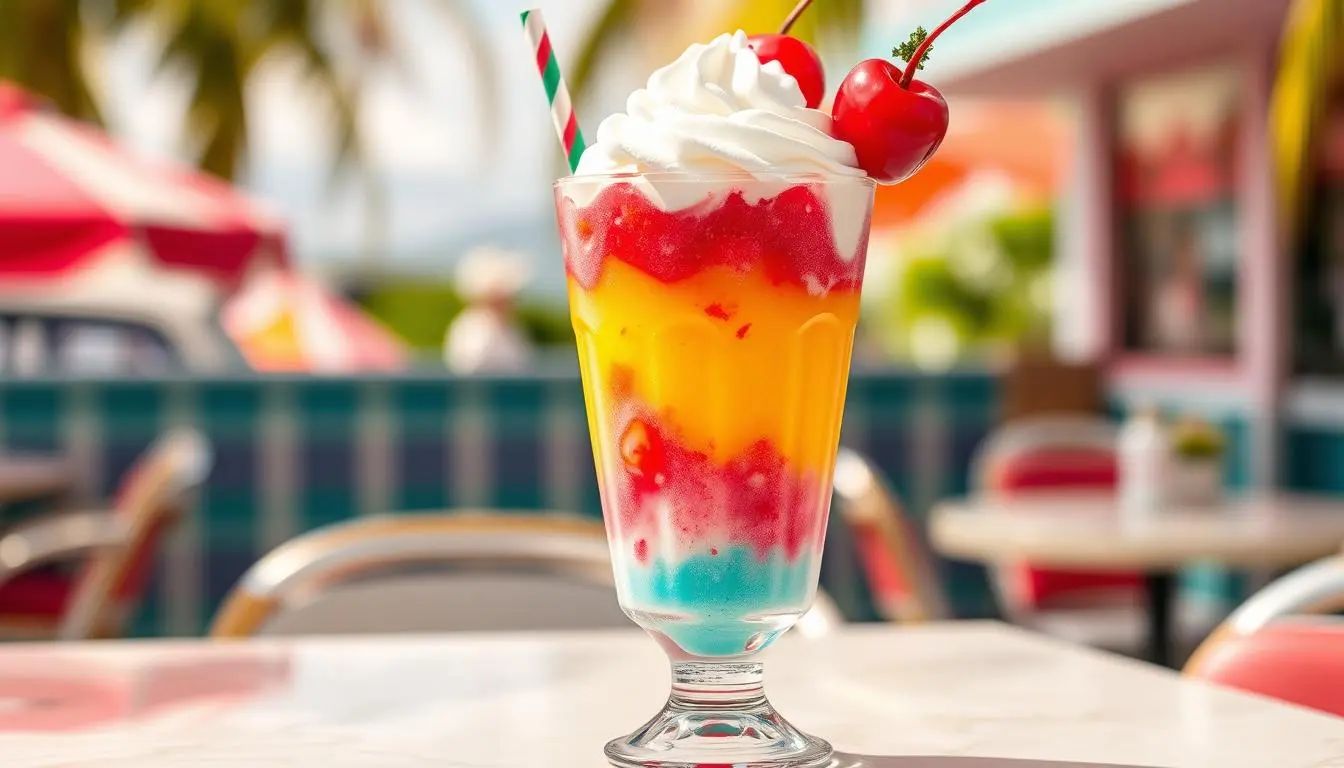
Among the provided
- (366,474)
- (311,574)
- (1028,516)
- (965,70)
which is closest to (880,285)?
(965,70)

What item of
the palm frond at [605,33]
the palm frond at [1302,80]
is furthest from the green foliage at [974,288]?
the palm frond at [1302,80]

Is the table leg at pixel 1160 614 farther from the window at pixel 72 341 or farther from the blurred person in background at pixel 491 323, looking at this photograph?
the window at pixel 72 341

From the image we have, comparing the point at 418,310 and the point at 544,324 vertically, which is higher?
the point at 418,310

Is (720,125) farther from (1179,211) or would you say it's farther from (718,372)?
(1179,211)

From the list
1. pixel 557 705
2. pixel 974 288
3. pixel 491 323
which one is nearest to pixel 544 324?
pixel 974 288

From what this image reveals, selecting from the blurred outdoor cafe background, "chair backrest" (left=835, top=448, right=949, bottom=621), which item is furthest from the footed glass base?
"chair backrest" (left=835, top=448, right=949, bottom=621)

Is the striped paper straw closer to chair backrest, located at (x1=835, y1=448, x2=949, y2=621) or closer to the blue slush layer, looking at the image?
the blue slush layer

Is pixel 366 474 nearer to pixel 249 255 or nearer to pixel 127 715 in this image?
pixel 249 255
